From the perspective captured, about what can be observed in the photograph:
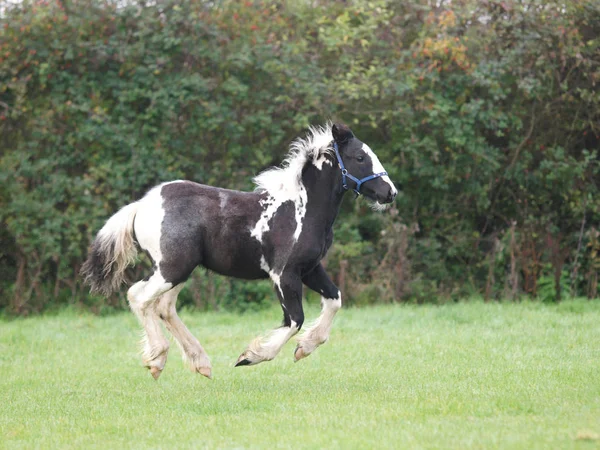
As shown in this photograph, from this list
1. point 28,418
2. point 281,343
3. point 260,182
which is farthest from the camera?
point 260,182

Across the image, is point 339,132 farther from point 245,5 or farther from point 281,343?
point 245,5

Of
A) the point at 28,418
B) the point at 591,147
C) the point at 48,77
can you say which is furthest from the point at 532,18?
the point at 28,418

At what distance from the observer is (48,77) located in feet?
46.9

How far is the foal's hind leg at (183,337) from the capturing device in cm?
816

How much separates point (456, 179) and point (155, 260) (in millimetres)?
7749

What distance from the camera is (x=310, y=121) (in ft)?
47.7

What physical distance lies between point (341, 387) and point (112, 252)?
2.39 meters

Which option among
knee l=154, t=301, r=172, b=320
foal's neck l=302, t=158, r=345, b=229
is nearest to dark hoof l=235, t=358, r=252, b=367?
knee l=154, t=301, r=172, b=320

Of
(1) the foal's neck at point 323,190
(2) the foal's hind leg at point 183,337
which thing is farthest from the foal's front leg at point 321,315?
(2) the foal's hind leg at point 183,337

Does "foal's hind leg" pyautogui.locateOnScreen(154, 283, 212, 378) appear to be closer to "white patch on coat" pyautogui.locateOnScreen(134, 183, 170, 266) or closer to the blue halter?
"white patch on coat" pyautogui.locateOnScreen(134, 183, 170, 266)

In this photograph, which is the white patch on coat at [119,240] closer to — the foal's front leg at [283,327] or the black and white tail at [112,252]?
the black and white tail at [112,252]

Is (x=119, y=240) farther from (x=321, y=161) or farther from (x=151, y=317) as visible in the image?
(x=321, y=161)

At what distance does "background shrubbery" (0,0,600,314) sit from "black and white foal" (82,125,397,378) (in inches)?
240

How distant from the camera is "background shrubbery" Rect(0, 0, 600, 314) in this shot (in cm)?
1413
